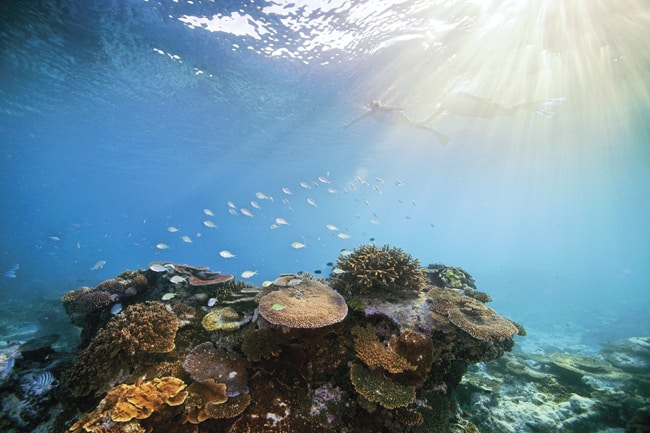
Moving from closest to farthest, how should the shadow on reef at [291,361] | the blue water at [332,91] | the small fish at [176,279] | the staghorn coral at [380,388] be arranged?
the shadow on reef at [291,361], the staghorn coral at [380,388], the small fish at [176,279], the blue water at [332,91]

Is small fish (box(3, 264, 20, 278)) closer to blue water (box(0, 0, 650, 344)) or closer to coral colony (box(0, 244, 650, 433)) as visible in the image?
blue water (box(0, 0, 650, 344))

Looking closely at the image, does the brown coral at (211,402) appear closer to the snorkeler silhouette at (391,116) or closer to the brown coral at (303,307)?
the brown coral at (303,307)

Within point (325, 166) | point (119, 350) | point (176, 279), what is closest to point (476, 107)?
point (176, 279)

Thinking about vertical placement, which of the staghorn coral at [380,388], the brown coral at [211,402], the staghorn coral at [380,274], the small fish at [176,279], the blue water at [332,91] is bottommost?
the brown coral at [211,402]

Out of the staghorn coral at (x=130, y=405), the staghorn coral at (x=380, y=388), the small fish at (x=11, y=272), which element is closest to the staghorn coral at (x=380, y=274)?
the staghorn coral at (x=380, y=388)

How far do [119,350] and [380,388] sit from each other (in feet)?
14.0

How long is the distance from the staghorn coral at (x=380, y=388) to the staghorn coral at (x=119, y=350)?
10.2 ft

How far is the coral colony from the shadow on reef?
0.02 meters

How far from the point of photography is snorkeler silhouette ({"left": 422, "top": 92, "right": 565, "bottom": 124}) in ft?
59.1

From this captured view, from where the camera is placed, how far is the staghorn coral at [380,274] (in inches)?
227

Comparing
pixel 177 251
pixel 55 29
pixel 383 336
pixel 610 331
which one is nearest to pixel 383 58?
pixel 383 336

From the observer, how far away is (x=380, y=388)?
395cm

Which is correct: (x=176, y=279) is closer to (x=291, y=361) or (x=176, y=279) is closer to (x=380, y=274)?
(x=291, y=361)

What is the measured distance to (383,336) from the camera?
4.94 meters
